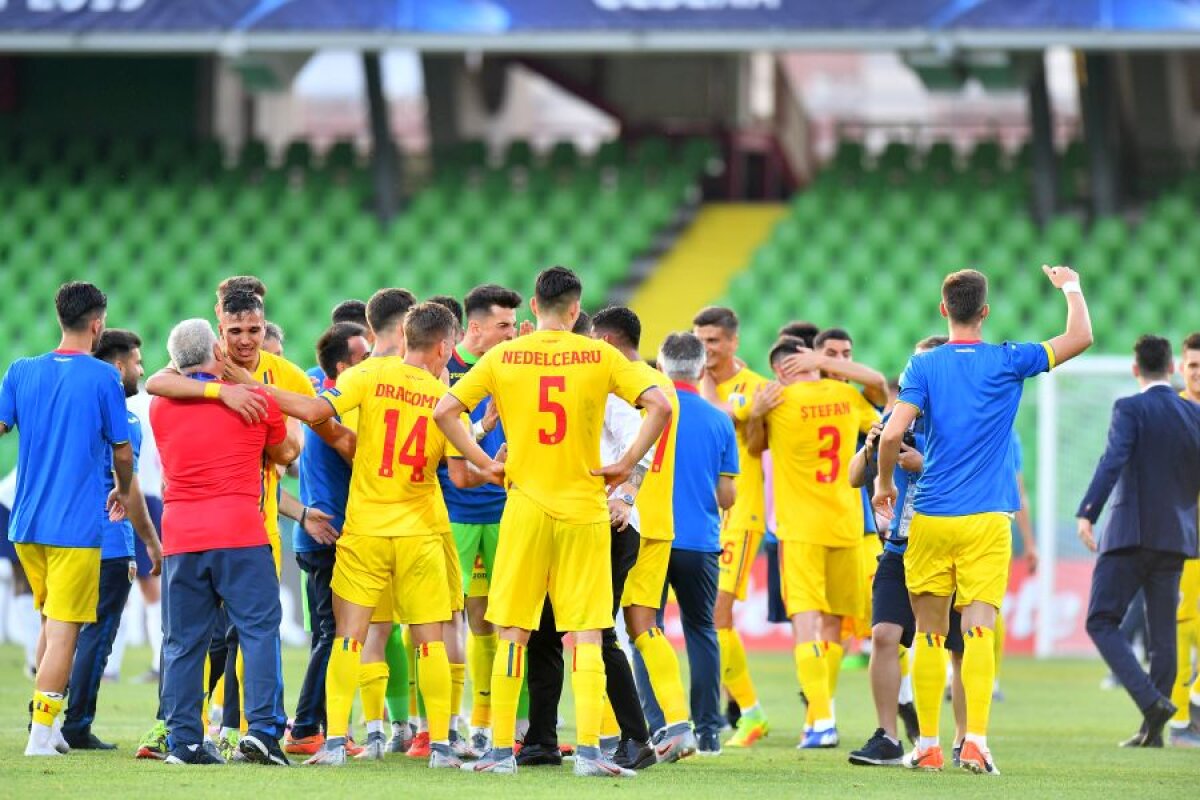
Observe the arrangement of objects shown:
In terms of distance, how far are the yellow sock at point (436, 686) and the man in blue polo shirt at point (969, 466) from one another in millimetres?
2130

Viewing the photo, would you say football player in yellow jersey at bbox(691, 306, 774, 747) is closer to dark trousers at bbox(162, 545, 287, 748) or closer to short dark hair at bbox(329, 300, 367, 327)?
short dark hair at bbox(329, 300, 367, 327)

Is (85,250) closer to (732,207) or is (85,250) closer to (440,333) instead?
(732,207)

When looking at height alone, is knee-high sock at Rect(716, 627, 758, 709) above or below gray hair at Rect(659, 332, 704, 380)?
below

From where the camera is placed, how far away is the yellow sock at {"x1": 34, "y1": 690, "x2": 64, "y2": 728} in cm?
834

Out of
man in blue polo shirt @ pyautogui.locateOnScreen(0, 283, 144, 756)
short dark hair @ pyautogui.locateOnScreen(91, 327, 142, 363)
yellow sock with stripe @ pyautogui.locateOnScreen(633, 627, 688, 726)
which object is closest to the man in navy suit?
yellow sock with stripe @ pyautogui.locateOnScreen(633, 627, 688, 726)

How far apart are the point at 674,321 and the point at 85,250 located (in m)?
7.25

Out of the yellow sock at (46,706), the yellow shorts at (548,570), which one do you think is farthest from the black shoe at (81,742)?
the yellow shorts at (548,570)

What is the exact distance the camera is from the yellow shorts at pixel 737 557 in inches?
429

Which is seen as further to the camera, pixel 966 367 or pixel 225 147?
pixel 225 147

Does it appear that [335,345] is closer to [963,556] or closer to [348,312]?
[348,312]

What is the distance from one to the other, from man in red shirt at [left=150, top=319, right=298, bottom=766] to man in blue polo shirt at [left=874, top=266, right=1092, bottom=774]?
2.82 m

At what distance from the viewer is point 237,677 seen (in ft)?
29.6

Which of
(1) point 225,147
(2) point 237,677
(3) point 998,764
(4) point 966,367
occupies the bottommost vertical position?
(3) point 998,764

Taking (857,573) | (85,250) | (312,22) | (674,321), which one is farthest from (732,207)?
(857,573)
